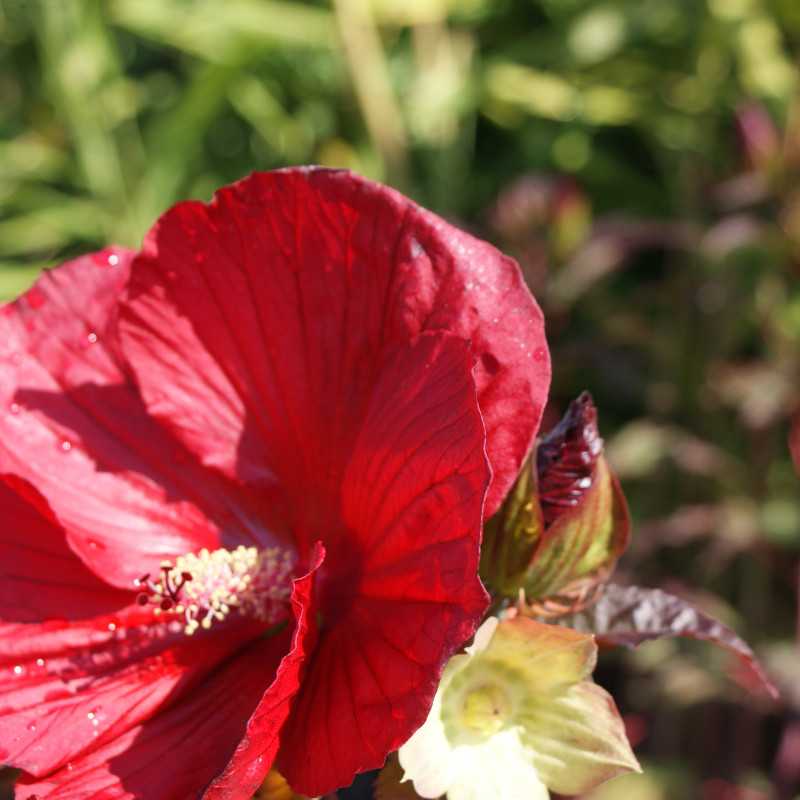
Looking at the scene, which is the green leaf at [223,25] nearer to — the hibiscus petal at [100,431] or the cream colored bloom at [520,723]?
the hibiscus petal at [100,431]

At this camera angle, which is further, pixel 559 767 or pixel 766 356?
pixel 766 356

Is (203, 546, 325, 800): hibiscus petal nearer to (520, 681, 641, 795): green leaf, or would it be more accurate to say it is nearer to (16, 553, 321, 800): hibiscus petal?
(16, 553, 321, 800): hibiscus petal

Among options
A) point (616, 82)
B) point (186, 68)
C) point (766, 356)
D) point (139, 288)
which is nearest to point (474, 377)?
point (139, 288)

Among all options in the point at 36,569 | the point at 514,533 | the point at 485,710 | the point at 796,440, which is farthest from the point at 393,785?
the point at 796,440

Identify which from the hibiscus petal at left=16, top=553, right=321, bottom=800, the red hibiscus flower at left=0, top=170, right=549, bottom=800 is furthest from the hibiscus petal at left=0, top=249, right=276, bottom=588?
the hibiscus petal at left=16, top=553, right=321, bottom=800

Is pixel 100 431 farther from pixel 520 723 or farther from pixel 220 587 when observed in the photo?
pixel 520 723

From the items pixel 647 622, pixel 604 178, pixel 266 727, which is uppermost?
pixel 266 727

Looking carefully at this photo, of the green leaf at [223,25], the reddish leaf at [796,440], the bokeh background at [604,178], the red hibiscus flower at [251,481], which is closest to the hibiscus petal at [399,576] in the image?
the red hibiscus flower at [251,481]

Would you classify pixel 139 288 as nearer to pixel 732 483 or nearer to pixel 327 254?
pixel 327 254
